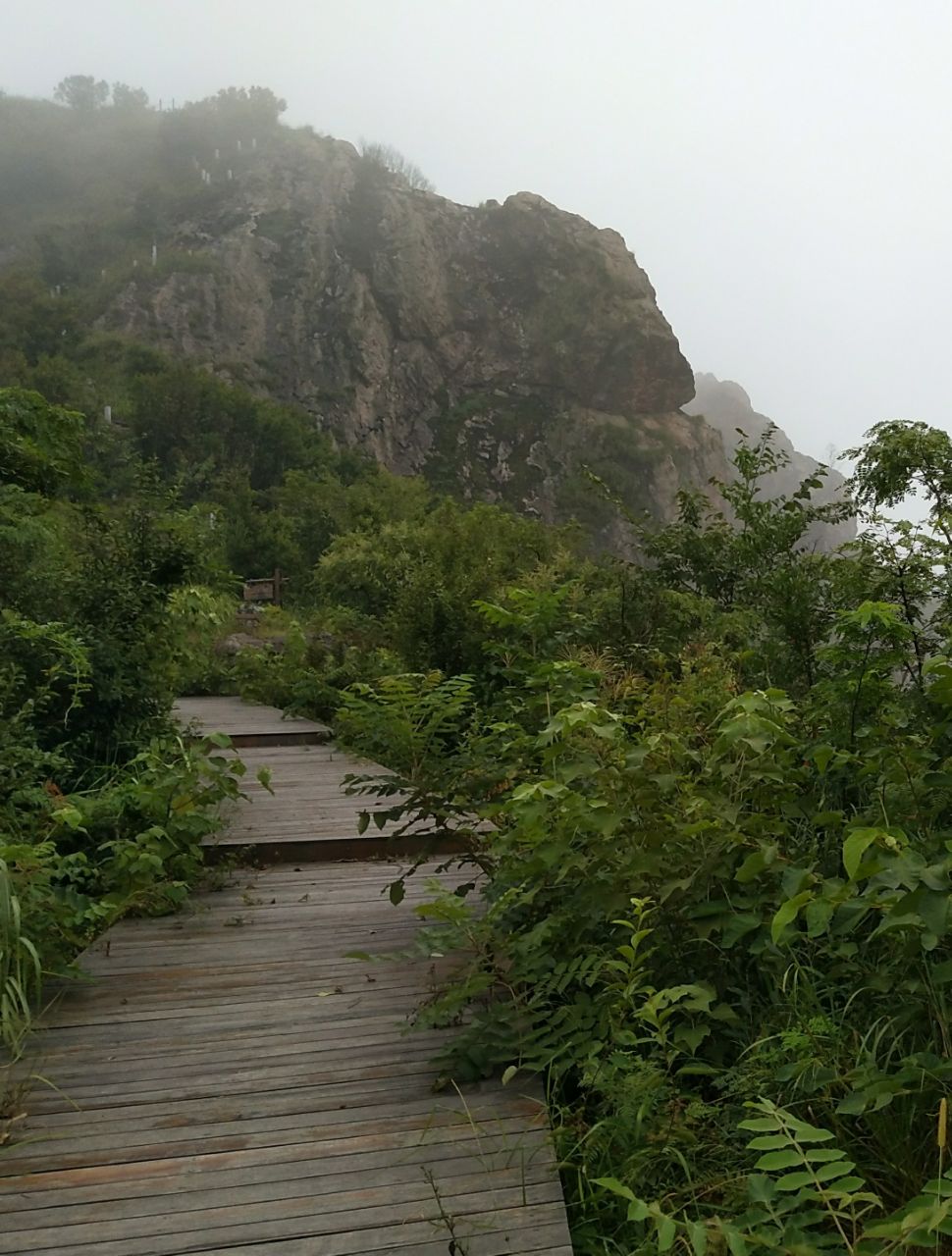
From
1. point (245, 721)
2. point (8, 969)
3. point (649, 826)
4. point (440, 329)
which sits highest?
point (440, 329)

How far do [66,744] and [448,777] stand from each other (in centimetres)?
297

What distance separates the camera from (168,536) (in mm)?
6848

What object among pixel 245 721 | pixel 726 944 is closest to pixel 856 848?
pixel 726 944

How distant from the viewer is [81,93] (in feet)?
416

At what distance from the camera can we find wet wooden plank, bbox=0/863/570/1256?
83.7 inches

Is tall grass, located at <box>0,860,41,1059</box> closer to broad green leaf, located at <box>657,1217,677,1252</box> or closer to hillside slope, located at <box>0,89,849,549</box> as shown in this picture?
broad green leaf, located at <box>657,1217,677,1252</box>

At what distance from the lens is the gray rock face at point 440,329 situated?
7631 centimetres

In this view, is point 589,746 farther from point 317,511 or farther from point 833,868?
point 317,511

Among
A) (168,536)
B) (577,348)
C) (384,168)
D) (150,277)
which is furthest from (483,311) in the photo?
(168,536)

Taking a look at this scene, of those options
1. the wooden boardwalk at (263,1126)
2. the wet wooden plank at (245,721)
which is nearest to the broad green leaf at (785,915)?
the wooden boardwalk at (263,1126)

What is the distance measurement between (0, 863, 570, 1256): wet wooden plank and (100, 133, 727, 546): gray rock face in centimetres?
7015

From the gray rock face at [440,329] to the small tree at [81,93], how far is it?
1714 inches

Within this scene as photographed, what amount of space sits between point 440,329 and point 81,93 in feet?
249

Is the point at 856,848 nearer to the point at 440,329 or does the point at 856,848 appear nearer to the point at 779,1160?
the point at 779,1160
